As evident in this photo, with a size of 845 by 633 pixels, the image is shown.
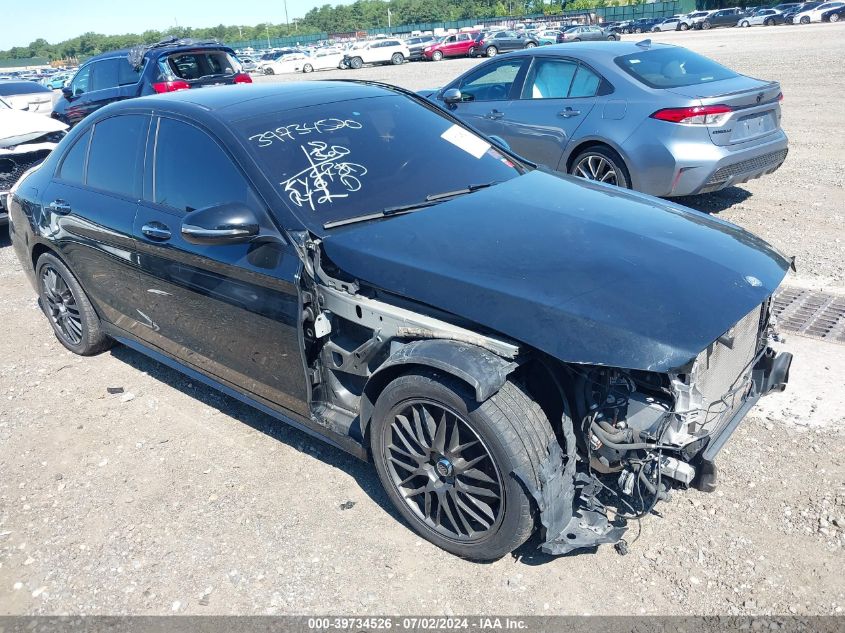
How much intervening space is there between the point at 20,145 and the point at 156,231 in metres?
5.56

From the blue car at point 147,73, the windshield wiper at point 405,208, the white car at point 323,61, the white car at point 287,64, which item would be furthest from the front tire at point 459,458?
the white car at point 287,64

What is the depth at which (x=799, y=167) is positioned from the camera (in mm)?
8602

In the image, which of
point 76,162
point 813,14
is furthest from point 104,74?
point 813,14

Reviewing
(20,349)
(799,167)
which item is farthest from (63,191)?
(799,167)

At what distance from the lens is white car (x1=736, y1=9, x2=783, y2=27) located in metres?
47.1

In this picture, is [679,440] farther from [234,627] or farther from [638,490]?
[234,627]

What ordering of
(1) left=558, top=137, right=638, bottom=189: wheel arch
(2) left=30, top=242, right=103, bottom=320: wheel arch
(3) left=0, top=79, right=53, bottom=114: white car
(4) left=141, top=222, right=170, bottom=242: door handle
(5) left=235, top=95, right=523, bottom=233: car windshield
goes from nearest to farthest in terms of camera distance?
(5) left=235, top=95, right=523, bottom=233: car windshield
(4) left=141, top=222, right=170, bottom=242: door handle
(2) left=30, top=242, right=103, bottom=320: wheel arch
(1) left=558, top=137, right=638, bottom=189: wheel arch
(3) left=0, top=79, right=53, bottom=114: white car

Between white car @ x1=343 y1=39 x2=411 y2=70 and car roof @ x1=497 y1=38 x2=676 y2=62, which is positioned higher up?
car roof @ x1=497 y1=38 x2=676 y2=62

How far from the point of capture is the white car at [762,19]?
47094 mm

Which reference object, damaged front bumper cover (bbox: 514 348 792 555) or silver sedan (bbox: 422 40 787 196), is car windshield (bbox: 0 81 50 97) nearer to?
silver sedan (bbox: 422 40 787 196)

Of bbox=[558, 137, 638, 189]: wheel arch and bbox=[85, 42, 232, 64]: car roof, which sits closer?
bbox=[558, 137, 638, 189]: wheel arch

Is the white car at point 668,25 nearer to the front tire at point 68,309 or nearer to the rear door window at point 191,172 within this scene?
the front tire at point 68,309

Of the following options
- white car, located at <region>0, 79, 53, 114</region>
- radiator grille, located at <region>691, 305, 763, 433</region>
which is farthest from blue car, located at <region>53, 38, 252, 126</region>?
radiator grille, located at <region>691, 305, 763, 433</region>

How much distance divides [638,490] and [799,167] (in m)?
7.32
